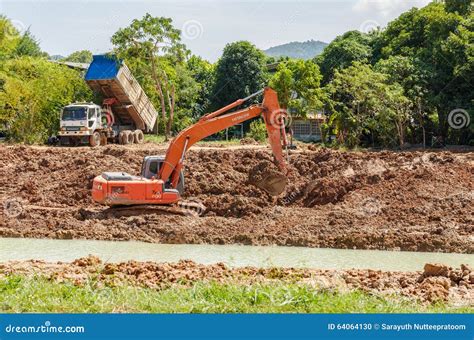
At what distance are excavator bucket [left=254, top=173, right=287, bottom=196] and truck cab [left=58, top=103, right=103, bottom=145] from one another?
28.0 feet

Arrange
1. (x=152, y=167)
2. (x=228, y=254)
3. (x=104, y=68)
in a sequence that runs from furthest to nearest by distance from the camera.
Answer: (x=104, y=68) < (x=152, y=167) < (x=228, y=254)

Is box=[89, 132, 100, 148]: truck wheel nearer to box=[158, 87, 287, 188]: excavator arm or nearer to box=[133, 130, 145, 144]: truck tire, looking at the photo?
box=[133, 130, 145, 144]: truck tire

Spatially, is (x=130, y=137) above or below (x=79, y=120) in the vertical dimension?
below

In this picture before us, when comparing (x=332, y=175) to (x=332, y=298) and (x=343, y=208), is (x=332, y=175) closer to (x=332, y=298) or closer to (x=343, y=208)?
(x=343, y=208)

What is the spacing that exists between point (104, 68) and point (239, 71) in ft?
30.5

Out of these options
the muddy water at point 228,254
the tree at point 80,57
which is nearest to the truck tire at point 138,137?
the muddy water at point 228,254

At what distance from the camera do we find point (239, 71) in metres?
32.7

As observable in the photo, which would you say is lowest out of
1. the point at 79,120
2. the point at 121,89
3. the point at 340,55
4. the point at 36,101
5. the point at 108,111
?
the point at 79,120

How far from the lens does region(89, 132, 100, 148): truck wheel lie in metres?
24.6

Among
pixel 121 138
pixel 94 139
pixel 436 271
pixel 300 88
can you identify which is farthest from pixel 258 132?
pixel 436 271

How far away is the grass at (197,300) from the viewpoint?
708 cm

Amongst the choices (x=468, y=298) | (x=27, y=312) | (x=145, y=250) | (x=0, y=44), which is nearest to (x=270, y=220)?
(x=145, y=250)

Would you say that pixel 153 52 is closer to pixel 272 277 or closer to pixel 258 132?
pixel 258 132

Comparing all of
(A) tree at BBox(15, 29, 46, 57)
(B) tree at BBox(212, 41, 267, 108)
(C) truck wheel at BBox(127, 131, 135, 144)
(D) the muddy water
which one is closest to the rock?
(D) the muddy water
